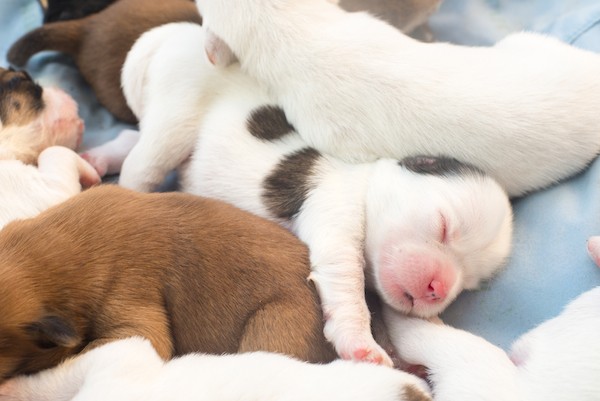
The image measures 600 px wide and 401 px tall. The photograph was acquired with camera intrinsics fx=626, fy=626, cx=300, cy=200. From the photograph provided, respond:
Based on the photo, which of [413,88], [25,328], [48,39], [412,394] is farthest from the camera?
[48,39]

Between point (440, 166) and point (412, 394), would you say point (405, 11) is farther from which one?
point (412, 394)

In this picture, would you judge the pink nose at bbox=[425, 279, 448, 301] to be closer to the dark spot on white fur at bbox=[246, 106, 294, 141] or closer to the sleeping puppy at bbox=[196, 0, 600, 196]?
the sleeping puppy at bbox=[196, 0, 600, 196]

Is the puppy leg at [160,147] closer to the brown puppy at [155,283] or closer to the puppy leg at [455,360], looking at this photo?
the brown puppy at [155,283]

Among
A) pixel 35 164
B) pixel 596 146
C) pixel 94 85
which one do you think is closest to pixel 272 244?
pixel 596 146

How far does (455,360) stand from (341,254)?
0.42 m

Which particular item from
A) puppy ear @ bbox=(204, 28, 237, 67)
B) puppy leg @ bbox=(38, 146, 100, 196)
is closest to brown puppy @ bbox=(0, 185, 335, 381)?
puppy leg @ bbox=(38, 146, 100, 196)

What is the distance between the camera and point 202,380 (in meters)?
1.45

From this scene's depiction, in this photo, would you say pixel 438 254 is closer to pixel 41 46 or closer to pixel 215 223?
pixel 215 223

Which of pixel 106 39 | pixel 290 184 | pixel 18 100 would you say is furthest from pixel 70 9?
pixel 290 184

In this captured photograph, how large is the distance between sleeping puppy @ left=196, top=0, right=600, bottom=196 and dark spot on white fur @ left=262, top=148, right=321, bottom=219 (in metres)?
0.07

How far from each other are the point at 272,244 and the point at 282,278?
112 mm

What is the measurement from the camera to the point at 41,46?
2729mm

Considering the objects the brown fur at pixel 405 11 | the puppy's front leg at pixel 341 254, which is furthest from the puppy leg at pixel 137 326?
the brown fur at pixel 405 11

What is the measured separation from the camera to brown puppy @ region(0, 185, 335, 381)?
158 centimetres
